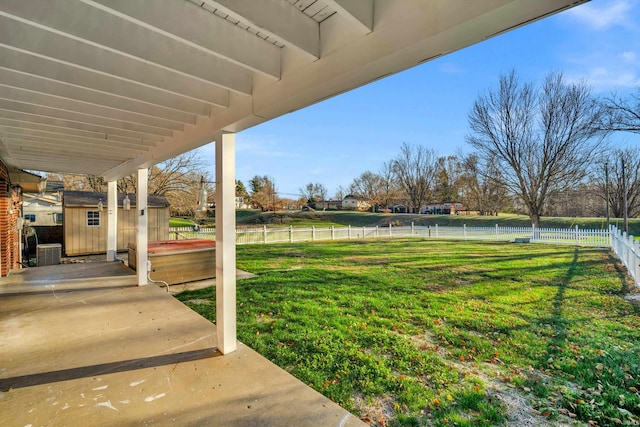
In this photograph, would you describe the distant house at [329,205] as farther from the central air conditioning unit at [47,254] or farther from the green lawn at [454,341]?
the green lawn at [454,341]

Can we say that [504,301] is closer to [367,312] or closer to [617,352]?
[617,352]

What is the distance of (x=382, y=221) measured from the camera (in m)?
31.6

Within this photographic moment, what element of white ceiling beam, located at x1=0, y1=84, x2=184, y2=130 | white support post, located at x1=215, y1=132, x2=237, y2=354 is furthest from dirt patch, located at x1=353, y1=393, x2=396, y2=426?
white ceiling beam, located at x1=0, y1=84, x2=184, y2=130

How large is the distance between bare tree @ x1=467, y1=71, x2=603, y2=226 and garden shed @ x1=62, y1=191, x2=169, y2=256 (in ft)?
62.5

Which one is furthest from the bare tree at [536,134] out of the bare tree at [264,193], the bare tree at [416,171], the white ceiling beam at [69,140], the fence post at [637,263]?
the bare tree at [264,193]

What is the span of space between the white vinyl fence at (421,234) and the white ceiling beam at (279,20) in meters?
12.8

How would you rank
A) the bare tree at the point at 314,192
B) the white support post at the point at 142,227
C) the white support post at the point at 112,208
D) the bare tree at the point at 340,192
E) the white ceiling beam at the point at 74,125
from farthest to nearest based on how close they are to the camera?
1. the bare tree at the point at 340,192
2. the bare tree at the point at 314,192
3. the white support post at the point at 112,208
4. the white support post at the point at 142,227
5. the white ceiling beam at the point at 74,125

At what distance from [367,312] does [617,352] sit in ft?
9.86

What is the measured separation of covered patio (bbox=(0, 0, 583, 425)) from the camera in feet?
5.05

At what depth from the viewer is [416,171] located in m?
37.7

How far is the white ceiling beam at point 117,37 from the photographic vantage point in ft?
5.22

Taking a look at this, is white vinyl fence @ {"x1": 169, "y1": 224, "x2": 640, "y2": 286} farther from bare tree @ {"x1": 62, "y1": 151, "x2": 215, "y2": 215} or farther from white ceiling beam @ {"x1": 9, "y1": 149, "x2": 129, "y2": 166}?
white ceiling beam @ {"x1": 9, "y1": 149, "x2": 129, "y2": 166}

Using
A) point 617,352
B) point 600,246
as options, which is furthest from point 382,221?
point 617,352

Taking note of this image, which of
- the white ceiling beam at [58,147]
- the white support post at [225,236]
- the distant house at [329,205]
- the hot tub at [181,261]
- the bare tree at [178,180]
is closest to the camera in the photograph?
the white support post at [225,236]
